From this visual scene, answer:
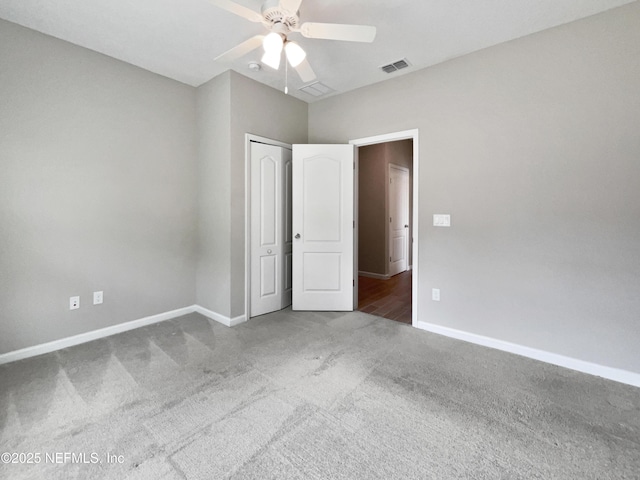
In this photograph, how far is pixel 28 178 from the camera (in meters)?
2.47

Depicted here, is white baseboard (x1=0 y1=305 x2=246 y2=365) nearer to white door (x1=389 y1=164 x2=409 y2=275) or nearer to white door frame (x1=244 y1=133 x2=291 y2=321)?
white door frame (x1=244 y1=133 x2=291 y2=321)

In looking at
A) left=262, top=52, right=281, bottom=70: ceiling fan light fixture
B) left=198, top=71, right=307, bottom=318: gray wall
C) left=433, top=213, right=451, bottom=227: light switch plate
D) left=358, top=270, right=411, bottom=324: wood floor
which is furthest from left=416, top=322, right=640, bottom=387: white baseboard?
left=262, top=52, right=281, bottom=70: ceiling fan light fixture

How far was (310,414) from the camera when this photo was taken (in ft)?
5.84

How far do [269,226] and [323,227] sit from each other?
67cm

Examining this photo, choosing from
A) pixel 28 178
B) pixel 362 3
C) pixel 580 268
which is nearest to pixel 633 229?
pixel 580 268

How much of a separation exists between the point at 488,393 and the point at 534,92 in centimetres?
242

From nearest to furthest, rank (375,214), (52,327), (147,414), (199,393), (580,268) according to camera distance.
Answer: (147,414), (199,393), (580,268), (52,327), (375,214)

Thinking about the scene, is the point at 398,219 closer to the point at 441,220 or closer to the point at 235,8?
the point at 441,220

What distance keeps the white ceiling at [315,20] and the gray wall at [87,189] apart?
1.00 feet

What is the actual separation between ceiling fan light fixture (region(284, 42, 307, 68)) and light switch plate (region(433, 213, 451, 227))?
6.40ft

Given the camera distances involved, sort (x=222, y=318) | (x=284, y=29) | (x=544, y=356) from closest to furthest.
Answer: (x=284, y=29) < (x=544, y=356) < (x=222, y=318)

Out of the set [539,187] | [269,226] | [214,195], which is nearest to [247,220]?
[269,226]

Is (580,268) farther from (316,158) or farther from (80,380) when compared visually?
(80,380)

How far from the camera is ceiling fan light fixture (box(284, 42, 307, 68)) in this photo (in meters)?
1.94
